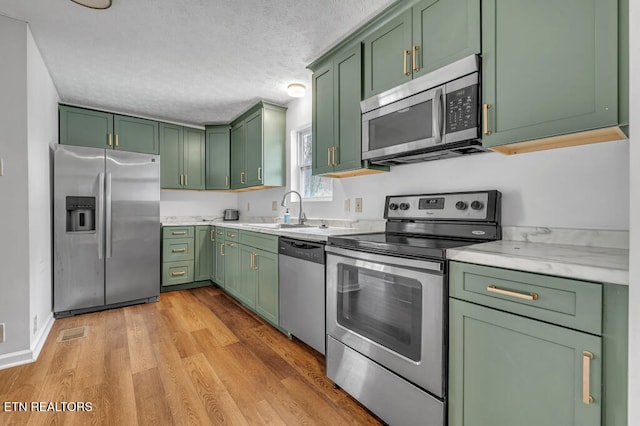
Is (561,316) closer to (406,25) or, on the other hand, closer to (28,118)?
(406,25)

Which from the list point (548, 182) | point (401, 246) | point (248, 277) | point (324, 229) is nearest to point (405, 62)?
point (548, 182)

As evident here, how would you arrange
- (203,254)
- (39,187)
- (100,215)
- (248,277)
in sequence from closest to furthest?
(39,187)
(248,277)
(100,215)
(203,254)

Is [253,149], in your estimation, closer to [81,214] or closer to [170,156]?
[170,156]

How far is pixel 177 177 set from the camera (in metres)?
4.36

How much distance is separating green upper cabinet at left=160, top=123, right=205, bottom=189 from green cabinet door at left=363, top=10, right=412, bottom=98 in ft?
10.5

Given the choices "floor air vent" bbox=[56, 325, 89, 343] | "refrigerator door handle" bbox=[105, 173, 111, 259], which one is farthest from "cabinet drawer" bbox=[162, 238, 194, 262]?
"floor air vent" bbox=[56, 325, 89, 343]

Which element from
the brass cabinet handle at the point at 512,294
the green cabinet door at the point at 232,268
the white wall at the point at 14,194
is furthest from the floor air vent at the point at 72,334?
the brass cabinet handle at the point at 512,294

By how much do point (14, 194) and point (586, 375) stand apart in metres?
3.23

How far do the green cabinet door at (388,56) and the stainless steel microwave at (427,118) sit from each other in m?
0.09

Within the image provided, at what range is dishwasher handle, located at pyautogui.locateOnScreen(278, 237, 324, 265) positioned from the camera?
2.10 meters

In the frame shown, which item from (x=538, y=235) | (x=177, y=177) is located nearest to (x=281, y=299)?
(x=538, y=235)

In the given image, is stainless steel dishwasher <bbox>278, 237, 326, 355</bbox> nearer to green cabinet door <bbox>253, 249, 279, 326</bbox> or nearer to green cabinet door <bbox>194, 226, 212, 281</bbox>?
green cabinet door <bbox>253, 249, 279, 326</bbox>

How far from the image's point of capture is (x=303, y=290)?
2.26 m

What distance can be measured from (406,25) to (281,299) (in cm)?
217
